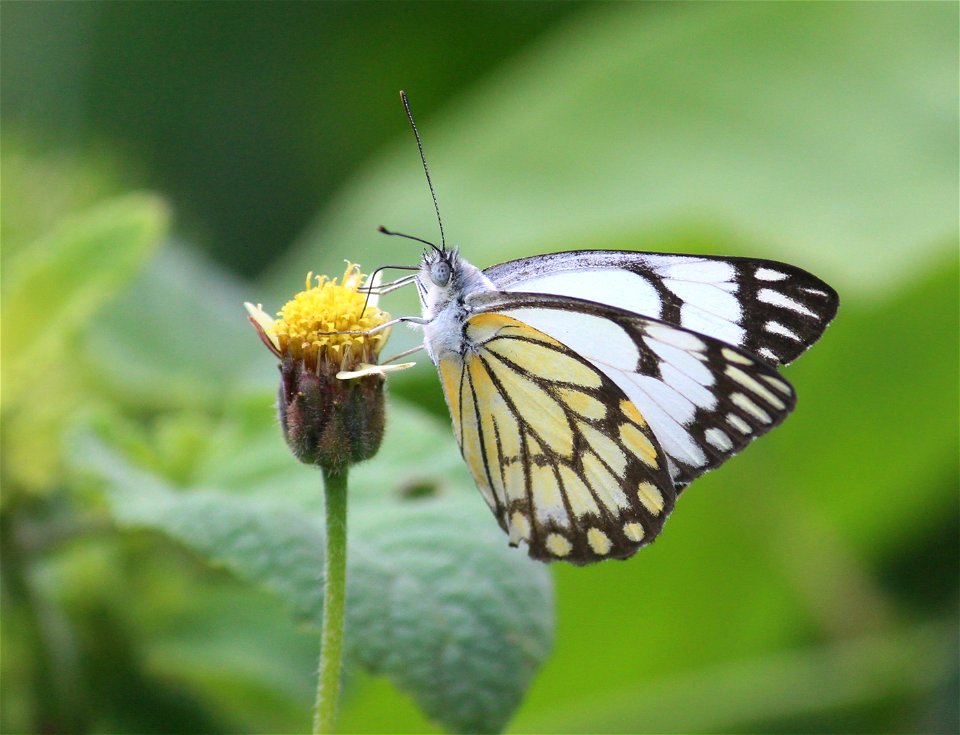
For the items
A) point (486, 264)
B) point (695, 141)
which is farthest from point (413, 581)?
point (695, 141)

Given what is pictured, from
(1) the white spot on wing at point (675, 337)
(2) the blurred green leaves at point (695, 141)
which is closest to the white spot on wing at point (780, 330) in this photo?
(1) the white spot on wing at point (675, 337)

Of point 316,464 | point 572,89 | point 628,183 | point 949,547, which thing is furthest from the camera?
point 572,89

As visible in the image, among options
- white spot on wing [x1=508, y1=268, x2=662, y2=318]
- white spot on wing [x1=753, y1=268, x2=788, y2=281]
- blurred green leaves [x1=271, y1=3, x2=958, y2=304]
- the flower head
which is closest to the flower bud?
the flower head

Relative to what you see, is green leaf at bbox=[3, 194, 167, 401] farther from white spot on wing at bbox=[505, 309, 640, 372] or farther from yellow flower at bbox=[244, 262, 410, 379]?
white spot on wing at bbox=[505, 309, 640, 372]

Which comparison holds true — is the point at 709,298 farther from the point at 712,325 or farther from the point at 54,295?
the point at 54,295

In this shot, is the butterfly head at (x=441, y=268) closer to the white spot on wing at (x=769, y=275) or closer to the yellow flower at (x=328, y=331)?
the yellow flower at (x=328, y=331)

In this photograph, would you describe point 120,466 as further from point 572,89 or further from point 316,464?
point 572,89

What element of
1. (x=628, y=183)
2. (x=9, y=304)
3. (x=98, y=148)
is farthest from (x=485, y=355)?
(x=628, y=183)
